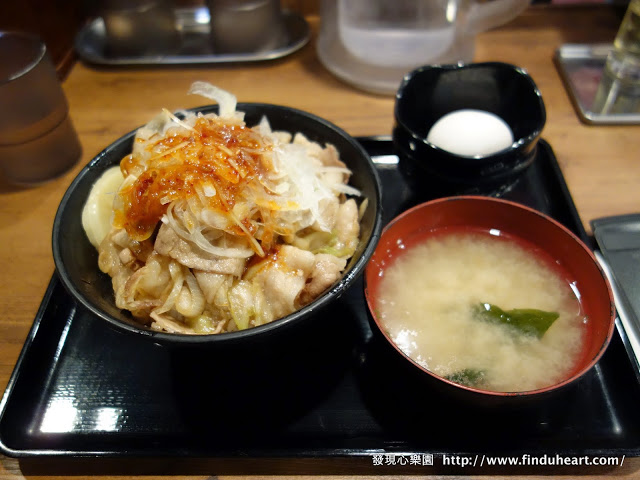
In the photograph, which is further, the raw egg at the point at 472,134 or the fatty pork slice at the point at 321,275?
the raw egg at the point at 472,134

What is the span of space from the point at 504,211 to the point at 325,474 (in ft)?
2.83

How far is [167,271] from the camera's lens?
1207 mm

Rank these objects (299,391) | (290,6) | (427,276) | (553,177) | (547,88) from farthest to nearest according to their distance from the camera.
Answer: (290,6) < (547,88) < (553,177) < (427,276) < (299,391)

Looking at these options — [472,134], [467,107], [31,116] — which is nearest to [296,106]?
[467,107]

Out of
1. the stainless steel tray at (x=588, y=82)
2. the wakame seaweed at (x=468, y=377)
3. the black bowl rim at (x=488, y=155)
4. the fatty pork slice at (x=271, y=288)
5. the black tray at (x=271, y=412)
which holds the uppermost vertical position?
the black bowl rim at (x=488, y=155)

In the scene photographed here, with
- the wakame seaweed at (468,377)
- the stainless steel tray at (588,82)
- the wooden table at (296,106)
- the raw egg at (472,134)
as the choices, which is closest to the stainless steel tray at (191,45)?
the wooden table at (296,106)

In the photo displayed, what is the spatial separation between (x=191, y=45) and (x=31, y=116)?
1.06 meters


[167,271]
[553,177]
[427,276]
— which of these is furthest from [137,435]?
[553,177]

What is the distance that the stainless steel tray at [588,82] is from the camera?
2.10 metres

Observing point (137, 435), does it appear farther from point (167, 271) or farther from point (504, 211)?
point (504, 211)

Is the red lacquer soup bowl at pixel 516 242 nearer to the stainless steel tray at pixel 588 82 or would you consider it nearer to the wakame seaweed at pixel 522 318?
the wakame seaweed at pixel 522 318

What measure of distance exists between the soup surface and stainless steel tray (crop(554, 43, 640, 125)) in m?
1.03

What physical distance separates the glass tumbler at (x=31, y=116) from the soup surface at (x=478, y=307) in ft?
4.57

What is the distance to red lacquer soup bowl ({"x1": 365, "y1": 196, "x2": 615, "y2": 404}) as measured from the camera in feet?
3.94
